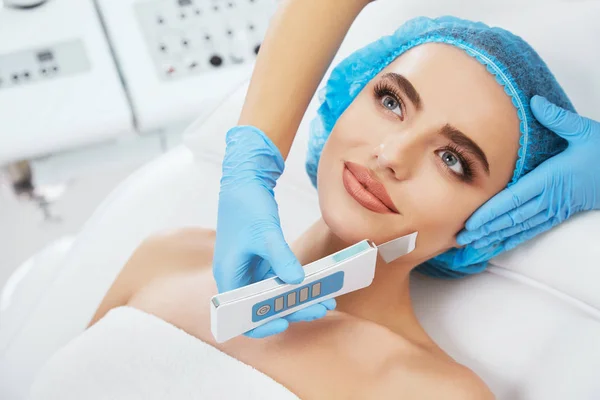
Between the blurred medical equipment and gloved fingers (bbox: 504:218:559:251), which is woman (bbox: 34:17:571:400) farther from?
the blurred medical equipment

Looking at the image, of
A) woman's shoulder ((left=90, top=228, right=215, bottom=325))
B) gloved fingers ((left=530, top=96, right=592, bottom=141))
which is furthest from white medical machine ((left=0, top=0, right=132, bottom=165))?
gloved fingers ((left=530, top=96, right=592, bottom=141))

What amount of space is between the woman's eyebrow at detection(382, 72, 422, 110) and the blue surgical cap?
0.08m

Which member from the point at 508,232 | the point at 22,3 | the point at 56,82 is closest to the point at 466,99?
the point at 508,232

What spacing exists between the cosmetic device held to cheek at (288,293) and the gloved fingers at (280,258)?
15mm

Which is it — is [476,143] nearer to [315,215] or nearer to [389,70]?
[389,70]

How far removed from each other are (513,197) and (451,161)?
13 centimetres

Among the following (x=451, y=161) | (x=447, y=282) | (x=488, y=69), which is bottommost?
(x=447, y=282)

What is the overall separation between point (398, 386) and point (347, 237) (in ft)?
0.84

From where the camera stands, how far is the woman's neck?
1.28 m

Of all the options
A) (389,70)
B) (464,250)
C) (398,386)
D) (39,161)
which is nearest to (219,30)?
(39,161)

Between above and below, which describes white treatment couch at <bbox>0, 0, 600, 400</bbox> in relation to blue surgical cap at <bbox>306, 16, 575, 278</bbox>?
below

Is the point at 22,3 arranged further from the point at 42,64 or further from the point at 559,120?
the point at 559,120

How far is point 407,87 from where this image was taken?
1151 mm

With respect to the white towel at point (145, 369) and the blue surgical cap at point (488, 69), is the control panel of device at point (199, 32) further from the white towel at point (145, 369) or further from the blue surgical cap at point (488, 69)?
the white towel at point (145, 369)
